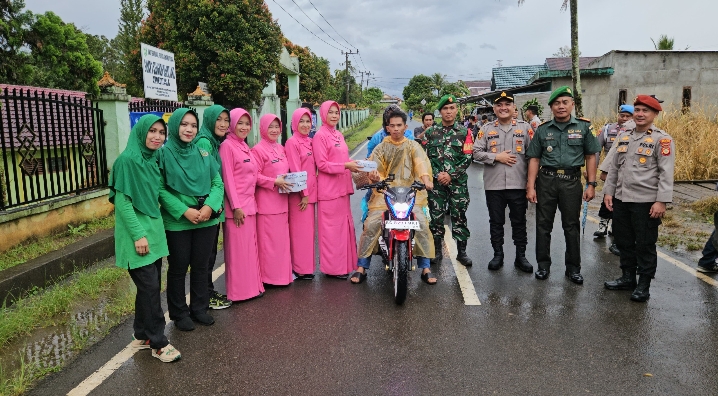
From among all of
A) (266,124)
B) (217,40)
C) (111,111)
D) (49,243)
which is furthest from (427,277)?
(217,40)

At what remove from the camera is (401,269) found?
457 centimetres

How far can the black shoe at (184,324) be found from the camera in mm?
4199

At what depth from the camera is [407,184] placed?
544 centimetres

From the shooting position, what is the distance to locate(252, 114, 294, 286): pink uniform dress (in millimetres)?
5066

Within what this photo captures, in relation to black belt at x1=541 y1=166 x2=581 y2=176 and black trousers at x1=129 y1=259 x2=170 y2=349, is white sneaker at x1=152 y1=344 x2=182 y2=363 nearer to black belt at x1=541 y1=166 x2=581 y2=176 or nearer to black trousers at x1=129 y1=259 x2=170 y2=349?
black trousers at x1=129 y1=259 x2=170 y2=349

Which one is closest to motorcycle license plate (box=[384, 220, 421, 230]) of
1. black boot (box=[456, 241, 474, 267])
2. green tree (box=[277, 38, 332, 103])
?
black boot (box=[456, 241, 474, 267])

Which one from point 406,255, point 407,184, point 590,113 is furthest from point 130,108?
point 590,113

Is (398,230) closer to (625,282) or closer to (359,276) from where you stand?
(359,276)

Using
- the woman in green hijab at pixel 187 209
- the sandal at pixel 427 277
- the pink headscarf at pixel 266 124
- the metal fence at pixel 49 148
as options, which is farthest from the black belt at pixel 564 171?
the metal fence at pixel 49 148

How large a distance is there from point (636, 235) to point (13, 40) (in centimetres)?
2671

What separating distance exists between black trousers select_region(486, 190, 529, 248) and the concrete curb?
483 centimetres

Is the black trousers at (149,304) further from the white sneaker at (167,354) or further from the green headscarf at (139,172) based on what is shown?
the green headscarf at (139,172)

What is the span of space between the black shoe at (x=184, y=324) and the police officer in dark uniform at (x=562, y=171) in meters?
3.52

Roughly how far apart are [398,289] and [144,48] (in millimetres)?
5913
